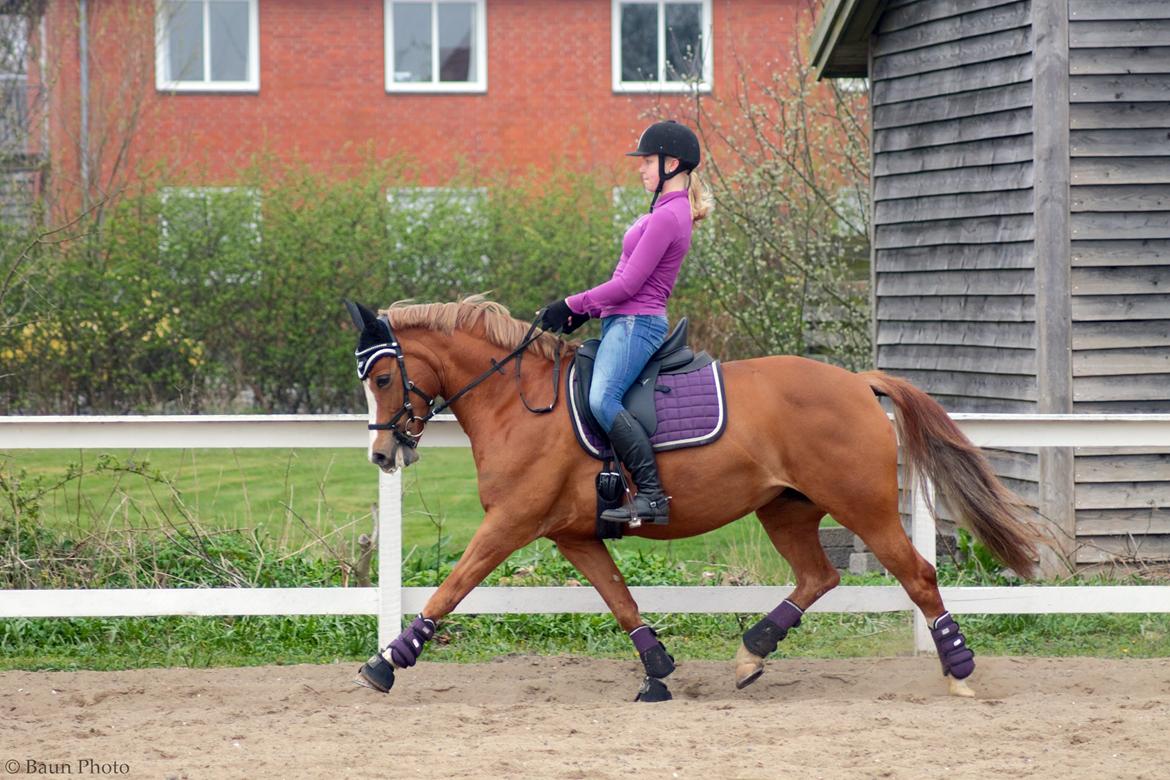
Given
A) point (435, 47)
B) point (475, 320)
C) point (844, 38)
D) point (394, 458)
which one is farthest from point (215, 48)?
point (394, 458)

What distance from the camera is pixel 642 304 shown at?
5.89 meters

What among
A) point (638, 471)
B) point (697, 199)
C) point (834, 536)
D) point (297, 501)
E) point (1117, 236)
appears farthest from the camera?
point (297, 501)

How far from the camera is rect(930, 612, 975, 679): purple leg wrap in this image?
5.86 meters

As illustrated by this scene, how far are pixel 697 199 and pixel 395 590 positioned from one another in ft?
7.49

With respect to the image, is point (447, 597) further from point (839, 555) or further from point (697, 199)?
point (839, 555)

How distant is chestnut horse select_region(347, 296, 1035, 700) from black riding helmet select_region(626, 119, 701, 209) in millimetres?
876

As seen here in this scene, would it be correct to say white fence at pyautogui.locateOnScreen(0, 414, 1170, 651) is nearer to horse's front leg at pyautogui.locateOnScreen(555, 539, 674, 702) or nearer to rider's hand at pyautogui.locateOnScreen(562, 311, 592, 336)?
horse's front leg at pyautogui.locateOnScreen(555, 539, 674, 702)

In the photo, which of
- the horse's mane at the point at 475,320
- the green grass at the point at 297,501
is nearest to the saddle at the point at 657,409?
the horse's mane at the point at 475,320

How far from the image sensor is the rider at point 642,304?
5.74m

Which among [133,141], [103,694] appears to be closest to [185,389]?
[133,141]

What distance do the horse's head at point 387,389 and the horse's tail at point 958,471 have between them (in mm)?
2026

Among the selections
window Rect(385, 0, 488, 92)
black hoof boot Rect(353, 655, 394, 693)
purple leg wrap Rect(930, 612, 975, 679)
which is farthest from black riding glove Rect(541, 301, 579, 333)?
window Rect(385, 0, 488, 92)

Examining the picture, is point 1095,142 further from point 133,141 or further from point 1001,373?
point 133,141

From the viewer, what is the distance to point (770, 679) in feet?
20.8
